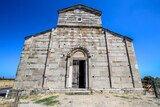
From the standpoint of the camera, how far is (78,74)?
10.2 metres

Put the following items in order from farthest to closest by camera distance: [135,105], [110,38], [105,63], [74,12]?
[74,12] < [110,38] < [105,63] < [135,105]

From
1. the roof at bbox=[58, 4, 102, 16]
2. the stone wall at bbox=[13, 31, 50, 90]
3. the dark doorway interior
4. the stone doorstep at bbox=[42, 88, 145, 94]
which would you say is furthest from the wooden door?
the roof at bbox=[58, 4, 102, 16]

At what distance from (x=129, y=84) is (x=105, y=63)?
2.68 metres

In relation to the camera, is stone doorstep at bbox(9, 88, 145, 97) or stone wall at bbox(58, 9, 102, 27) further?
stone wall at bbox(58, 9, 102, 27)

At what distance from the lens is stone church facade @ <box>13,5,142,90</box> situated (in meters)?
9.45

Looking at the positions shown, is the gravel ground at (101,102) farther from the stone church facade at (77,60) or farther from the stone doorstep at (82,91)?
the stone church facade at (77,60)

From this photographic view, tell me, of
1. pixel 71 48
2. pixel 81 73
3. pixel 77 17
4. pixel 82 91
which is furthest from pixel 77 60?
pixel 77 17

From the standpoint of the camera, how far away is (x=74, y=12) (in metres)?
12.8

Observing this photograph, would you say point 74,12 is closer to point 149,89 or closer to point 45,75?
point 45,75

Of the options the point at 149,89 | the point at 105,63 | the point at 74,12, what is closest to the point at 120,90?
the point at 105,63

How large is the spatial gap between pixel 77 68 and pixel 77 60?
746 millimetres

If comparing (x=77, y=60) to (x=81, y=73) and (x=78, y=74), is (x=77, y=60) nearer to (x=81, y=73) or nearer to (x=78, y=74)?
(x=78, y=74)

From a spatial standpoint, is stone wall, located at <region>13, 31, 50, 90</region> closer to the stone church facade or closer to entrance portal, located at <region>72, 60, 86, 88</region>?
the stone church facade

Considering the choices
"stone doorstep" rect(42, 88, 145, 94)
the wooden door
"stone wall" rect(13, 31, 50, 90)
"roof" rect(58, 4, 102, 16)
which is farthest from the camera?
"roof" rect(58, 4, 102, 16)
